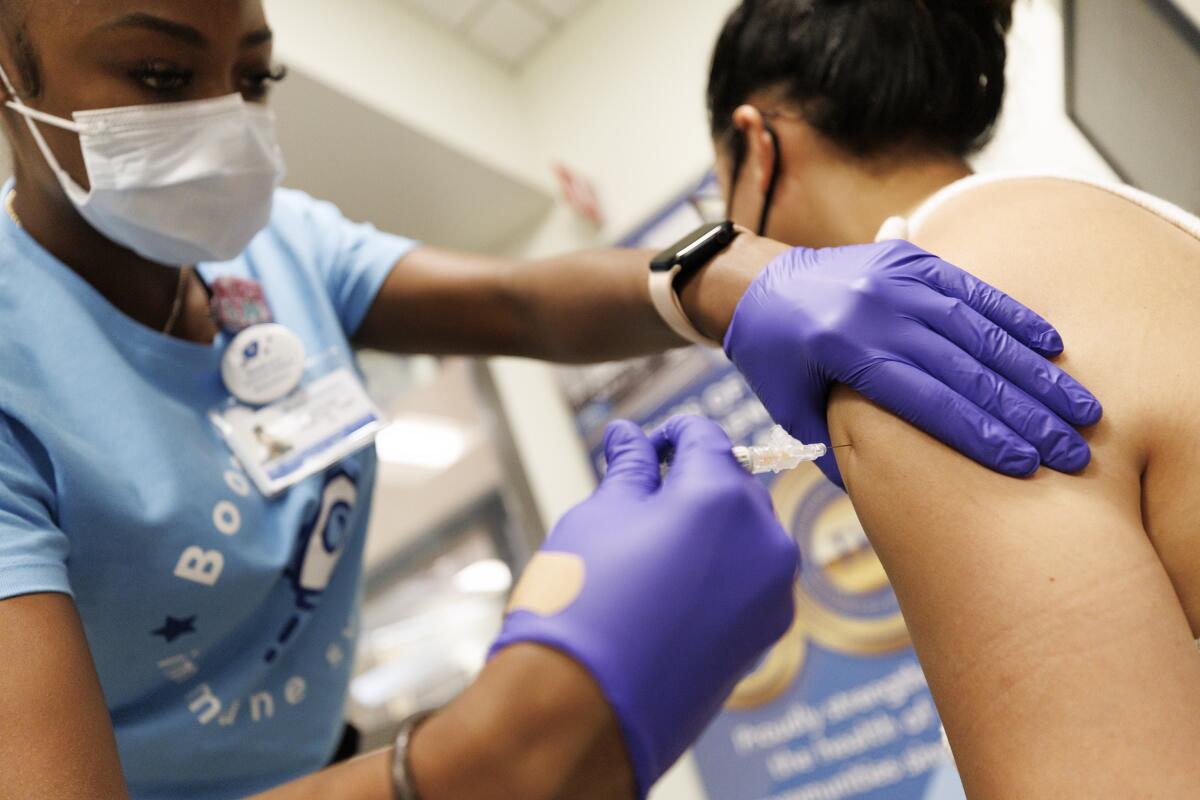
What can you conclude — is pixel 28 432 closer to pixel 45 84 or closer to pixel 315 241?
pixel 45 84

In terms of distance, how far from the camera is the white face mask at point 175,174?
92 cm

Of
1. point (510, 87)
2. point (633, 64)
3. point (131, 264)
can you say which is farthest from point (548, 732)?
point (510, 87)

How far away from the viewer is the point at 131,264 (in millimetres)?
1021

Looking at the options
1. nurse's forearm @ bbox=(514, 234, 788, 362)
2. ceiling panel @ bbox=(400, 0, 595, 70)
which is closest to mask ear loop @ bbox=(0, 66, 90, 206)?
nurse's forearm @ bbox=(514, 234, 788, 362)

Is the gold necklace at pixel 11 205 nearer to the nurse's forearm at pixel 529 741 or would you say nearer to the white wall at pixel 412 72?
the nurse's forearm at pixel 529 741

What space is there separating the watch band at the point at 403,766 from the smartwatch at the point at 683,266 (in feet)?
1.93

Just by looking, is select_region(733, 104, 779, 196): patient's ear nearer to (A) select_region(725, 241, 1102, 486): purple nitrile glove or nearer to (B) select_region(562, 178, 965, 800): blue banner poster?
(A) select_region(725, 241, 1102, 486): purple nitrile glove

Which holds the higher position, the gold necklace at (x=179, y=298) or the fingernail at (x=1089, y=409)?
the gold necklace at (x=179, y=298)

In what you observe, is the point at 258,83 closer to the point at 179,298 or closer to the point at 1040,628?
the point at 179,298

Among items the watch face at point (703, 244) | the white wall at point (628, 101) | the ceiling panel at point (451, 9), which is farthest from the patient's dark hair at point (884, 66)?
the ceiling panel at point (451, 9)

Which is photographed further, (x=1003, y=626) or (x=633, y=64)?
(x=633, y=64)

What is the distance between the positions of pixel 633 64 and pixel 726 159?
1915mm

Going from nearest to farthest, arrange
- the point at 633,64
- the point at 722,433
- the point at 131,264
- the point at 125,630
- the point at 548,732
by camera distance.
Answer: the point at 548,732
the point at 722,433
the point at 125,630
the point at 131,264
the point at 633,64

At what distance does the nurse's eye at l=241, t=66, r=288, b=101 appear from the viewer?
3.34ft
